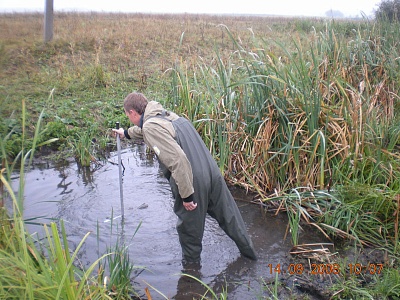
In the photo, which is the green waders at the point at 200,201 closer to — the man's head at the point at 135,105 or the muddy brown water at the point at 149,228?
the muddy brown water at the point at 149,228

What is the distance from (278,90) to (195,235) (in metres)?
2.29

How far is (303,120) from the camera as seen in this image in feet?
17.7

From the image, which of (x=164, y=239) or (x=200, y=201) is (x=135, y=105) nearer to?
(x=200, y=201)

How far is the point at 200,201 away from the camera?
4051 mm

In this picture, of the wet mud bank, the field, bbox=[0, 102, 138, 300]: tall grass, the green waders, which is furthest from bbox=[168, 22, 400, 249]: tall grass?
bbox=[0, 102, 138, 300]: tall grass

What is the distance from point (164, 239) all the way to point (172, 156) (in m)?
1.50

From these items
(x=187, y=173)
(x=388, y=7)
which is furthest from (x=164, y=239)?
(x=388, y=7)

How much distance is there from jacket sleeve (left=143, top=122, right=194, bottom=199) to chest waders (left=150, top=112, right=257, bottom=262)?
0.49ft

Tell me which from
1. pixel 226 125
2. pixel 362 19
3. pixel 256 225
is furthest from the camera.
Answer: pixel 362 19

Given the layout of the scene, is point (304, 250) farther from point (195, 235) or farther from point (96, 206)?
point (96, 206)

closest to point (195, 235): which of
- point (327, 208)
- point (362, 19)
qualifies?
point (327, 208)

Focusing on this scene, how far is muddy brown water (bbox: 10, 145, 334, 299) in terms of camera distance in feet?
13.7
